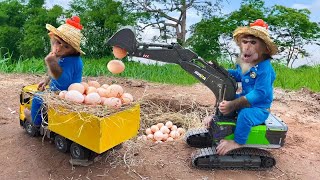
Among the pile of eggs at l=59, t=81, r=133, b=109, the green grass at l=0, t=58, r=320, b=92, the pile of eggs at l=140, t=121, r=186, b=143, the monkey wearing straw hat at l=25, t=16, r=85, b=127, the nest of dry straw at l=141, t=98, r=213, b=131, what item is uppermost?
the monkey wearing straw hat at l=25, t=16, r=85, b=127

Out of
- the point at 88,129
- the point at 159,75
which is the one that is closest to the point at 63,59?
the point at 88,129

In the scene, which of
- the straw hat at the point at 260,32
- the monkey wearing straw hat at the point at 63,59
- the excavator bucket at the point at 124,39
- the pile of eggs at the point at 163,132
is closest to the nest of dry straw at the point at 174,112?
the pile of eggs at the point at 163,132

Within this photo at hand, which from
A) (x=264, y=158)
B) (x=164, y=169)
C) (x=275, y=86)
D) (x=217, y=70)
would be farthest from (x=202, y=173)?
(x=275, y=86)

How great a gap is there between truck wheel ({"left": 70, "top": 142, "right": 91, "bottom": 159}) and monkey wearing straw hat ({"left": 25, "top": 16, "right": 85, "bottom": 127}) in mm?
582

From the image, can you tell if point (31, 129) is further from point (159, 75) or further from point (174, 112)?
point (159, 75)

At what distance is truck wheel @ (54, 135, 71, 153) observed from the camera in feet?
13.7

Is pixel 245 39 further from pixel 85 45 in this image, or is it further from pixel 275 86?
pixel 85 45

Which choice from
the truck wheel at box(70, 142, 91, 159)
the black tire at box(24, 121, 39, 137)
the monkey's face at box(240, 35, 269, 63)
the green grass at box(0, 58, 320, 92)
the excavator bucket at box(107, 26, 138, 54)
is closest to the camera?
the excavator bucket at box(107, 26, 138, 54)

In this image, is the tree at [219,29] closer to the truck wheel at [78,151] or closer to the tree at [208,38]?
the tree at [208,38]

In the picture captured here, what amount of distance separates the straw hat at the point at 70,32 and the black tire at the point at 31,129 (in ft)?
3.38

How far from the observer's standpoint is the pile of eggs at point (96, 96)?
382cm

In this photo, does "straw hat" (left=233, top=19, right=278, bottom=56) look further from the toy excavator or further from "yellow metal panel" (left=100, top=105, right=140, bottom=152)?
"yellow metal panel" (left=100, top=105, right=140, bottom=152)

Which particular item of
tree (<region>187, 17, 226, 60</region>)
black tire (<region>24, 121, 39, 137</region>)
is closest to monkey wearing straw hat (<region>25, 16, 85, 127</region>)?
black tire (<region>24, 121, 39, 137</region>)

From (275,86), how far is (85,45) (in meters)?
6.84
